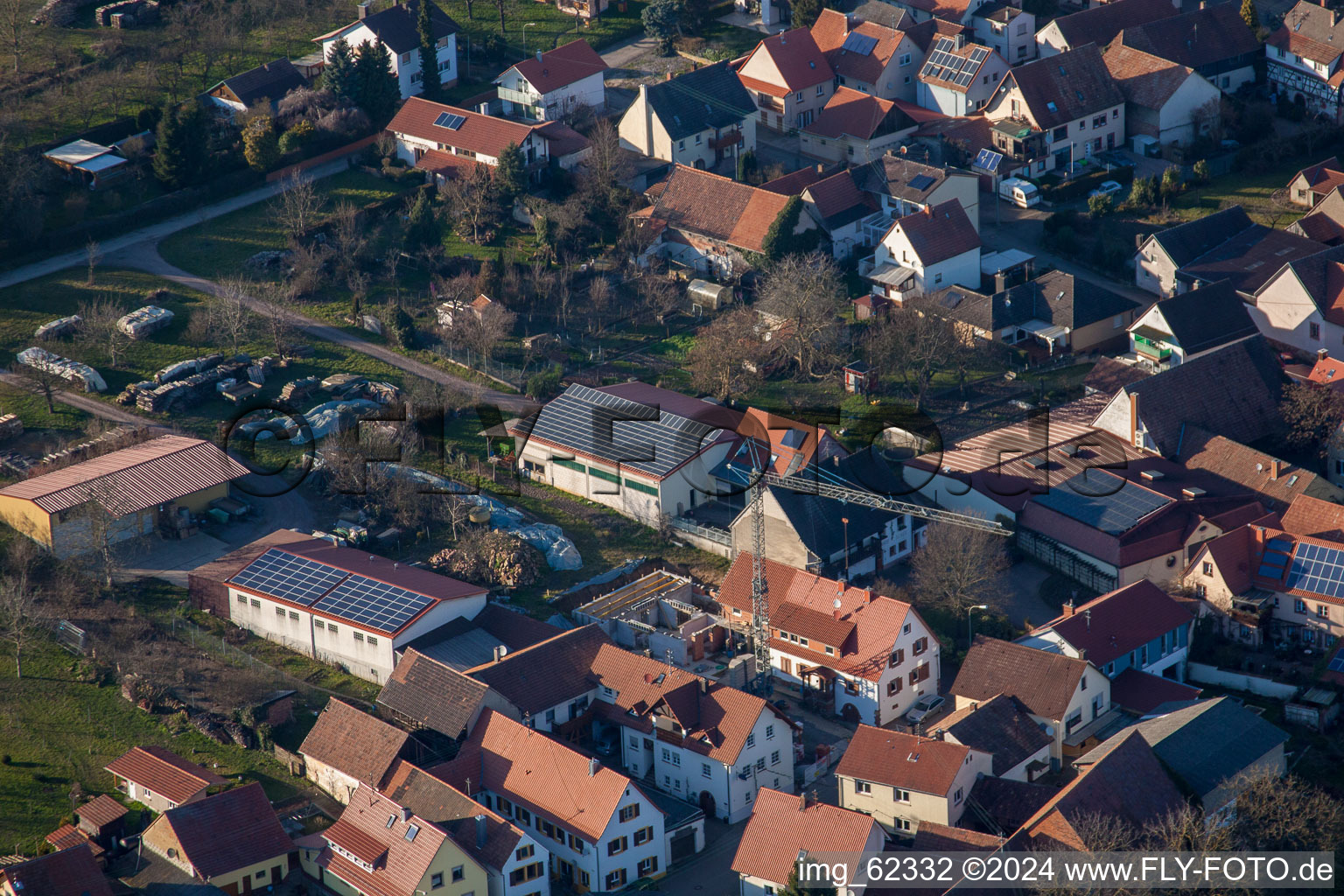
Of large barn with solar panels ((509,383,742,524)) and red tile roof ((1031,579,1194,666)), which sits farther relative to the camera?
large barn with solar panels ((509,383,742,524))

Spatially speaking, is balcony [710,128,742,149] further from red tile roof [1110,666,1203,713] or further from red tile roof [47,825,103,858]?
red tile roof [47,825,103,858]

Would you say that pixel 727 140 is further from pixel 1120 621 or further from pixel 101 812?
pixel 101 812

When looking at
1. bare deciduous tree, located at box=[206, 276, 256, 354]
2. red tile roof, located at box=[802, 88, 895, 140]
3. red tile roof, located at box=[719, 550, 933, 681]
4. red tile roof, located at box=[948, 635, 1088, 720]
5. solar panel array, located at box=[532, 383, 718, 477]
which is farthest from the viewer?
red tile roof, located at box=[802, 88, 895, 140]

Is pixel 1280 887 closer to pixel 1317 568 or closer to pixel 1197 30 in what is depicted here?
pixel 1317 568

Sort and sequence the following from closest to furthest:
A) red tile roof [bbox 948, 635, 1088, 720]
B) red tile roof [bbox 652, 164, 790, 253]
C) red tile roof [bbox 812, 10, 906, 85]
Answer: red tile roof [bbox 948, 635, 1088, 720]
red tile roof [bbox 652, 164, 790, 253]
red tile roof [bbox 812, 10, 906, 85]

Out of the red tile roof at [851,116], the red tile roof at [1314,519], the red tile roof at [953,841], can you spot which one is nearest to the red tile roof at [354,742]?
the red tile roof at [953,841]

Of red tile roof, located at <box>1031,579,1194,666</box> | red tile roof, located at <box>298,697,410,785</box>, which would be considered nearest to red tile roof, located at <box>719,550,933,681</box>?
red tile roof, located at <box>1031,579,1194,666</box>

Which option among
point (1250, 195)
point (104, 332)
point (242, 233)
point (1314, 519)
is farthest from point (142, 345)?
point (1250, 195)
